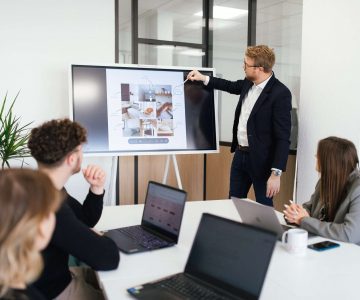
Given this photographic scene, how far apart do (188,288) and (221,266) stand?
0.14 meters

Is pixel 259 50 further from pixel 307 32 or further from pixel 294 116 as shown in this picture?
pixel 294 116

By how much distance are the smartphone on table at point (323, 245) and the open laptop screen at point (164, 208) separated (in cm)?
58

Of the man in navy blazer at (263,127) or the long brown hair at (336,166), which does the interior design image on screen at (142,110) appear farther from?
the long brown hair at (336,166)

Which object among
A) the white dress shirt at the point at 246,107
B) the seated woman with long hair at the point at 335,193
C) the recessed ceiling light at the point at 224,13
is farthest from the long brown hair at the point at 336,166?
the recessed ceiling light at the point at 224,13

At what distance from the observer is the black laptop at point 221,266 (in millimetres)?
1201

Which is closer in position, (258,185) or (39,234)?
(39,234)

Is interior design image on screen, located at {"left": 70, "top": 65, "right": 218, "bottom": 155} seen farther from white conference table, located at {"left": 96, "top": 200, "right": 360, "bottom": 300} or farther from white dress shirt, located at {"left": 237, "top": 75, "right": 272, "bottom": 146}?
white conference table, located at {"left": 96, "top": 200, "right": 360, "bottom": 300}

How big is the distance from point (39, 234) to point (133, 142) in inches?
103

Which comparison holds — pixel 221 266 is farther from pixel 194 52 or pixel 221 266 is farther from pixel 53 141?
pixel 194 52

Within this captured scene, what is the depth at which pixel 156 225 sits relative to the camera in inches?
75.4

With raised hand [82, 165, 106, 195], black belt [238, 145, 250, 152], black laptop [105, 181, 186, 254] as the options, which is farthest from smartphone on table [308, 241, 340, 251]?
black belt [238, 145, 250, 152]

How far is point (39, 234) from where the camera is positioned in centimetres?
94

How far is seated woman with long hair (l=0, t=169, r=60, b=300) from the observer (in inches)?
34.3

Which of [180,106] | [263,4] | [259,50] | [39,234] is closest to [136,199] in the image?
[180,106]
